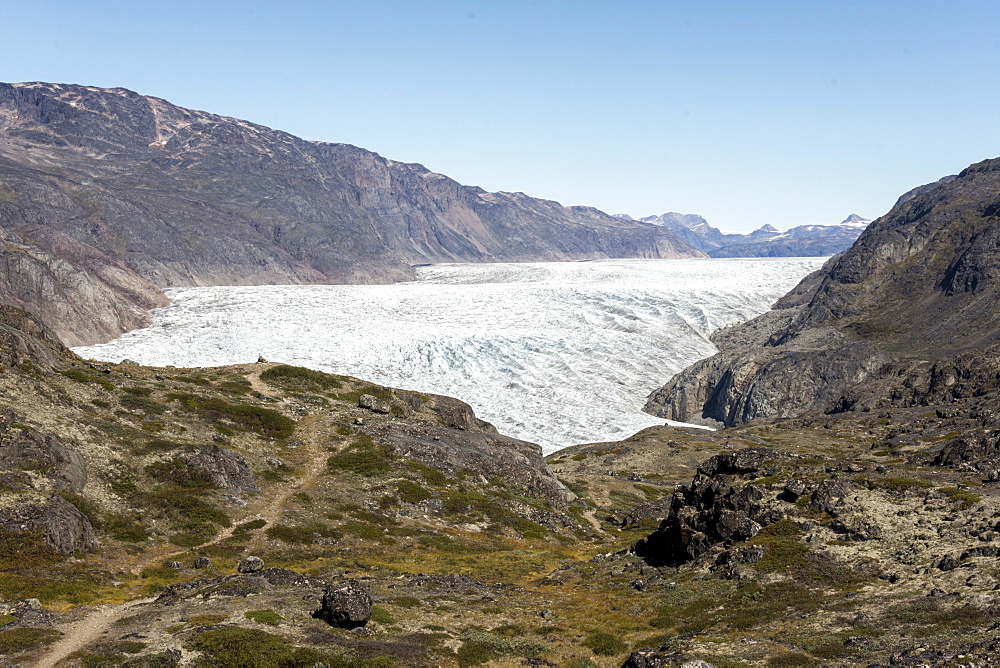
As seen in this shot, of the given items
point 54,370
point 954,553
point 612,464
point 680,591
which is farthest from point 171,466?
point 612,464

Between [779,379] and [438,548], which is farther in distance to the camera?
[779,379]

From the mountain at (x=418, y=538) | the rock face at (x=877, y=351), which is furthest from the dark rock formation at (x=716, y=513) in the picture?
the rock face at (x=877, y=351)

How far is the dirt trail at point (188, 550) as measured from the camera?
27083 millimetres

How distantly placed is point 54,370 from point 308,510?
84.0 ft

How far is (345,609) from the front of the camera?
31156mm

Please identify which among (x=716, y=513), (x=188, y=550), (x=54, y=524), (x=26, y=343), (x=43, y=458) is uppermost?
(x=26, y=343)

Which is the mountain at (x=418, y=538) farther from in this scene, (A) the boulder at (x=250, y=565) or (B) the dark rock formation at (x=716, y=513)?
(A) the boulder at (x=250, y=565)

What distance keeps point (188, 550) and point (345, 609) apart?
1813 cm

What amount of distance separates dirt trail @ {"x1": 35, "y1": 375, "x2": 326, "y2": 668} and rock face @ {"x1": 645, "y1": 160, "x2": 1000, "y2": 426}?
97650mm

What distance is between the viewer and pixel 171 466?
5234 cm

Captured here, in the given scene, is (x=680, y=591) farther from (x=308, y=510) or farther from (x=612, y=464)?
(x=612, y=464)

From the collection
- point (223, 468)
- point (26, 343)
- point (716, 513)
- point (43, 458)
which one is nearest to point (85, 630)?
point (43, 458)

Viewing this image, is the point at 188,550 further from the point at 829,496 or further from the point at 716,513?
the point at 829,496

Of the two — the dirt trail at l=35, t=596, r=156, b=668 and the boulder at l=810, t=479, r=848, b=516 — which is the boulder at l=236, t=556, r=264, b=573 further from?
the boulder at l=810, t=479, r=848, b=516
